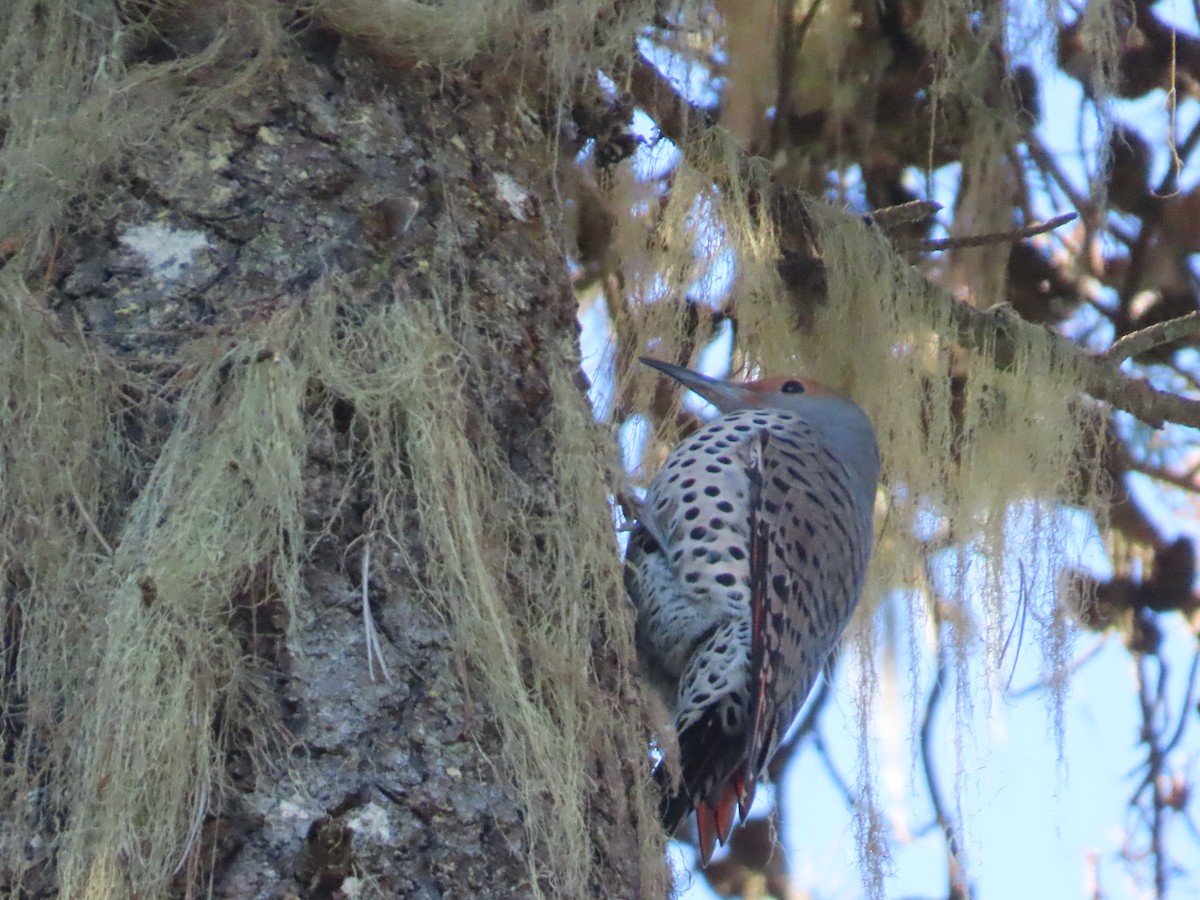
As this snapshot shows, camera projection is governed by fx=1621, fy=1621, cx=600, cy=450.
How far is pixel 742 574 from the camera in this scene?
3.05m

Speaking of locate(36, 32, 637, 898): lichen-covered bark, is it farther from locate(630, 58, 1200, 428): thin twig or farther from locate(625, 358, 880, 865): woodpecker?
locate(625, 358, 880, 865): woodpecker

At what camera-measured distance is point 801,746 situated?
3.56 metres

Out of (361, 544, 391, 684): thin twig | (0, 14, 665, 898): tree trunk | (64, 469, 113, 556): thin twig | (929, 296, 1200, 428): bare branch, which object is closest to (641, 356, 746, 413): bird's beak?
(929, 296, 1200, 428): bare branch

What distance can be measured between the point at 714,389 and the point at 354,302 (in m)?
1.53

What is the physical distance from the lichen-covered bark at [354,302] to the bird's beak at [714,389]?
812 millimetres

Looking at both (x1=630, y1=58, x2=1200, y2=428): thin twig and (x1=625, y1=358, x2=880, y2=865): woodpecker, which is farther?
(x1=625, y1=358, x2=880, y2=865): woodpecker

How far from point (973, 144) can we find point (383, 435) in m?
2.14

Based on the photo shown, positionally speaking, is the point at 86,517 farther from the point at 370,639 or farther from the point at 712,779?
the point at 712,779

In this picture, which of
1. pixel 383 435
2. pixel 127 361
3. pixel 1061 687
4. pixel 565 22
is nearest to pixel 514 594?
pixel 383 435

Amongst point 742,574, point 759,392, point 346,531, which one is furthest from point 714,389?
point 346,531

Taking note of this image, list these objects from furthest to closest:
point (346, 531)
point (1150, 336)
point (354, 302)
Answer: point (1150, 336) → point (354, 302) → point (346, 531)

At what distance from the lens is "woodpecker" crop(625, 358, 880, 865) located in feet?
9.29

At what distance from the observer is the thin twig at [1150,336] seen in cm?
299

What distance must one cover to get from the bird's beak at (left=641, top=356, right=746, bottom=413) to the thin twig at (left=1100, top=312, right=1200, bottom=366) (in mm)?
739
